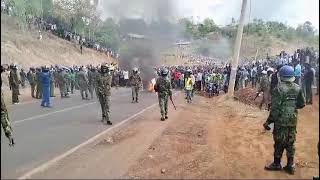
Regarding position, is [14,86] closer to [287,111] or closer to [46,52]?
[287,111]

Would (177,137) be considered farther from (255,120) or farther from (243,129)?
(255,120)

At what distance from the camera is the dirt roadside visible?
9180 mm

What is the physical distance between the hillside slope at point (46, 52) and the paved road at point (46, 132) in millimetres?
23514

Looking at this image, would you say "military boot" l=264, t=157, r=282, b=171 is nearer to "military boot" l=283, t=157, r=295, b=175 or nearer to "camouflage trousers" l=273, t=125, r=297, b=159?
"military boot" l=283, t=157, r=295, b=175

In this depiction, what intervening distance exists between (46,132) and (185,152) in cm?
440

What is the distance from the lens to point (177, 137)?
13414 mm

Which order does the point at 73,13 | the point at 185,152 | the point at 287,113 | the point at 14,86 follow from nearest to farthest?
the point at 287,113, the point at 185,152, the point at 14,86, the point at 73,13

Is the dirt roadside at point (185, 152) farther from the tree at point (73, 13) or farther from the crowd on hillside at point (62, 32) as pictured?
the crowd on hillside at point (62, 32)

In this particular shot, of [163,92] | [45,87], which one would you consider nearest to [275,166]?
[163,92]

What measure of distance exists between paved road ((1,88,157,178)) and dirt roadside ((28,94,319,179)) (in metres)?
0.51

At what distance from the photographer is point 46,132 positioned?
553 inches

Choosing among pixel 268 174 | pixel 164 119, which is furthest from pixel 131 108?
pixel 268 174

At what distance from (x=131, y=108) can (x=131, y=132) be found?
7776 mm

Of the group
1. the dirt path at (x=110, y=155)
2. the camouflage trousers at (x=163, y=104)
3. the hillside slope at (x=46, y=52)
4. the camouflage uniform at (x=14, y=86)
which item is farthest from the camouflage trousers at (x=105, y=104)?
the hillside slope at (x=46, y=52)
